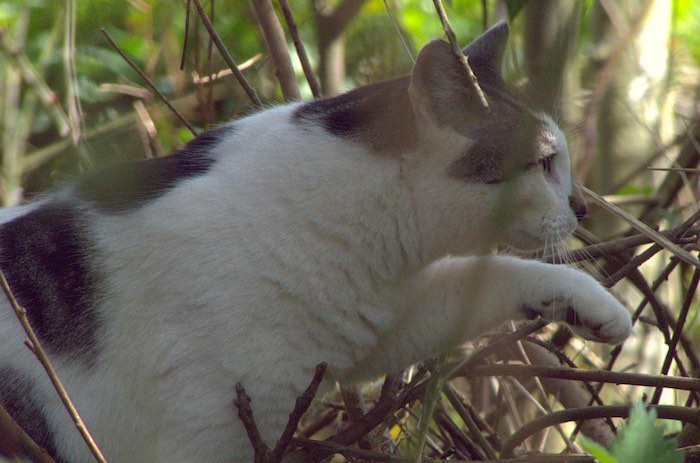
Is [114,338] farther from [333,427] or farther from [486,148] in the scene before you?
[333,427]

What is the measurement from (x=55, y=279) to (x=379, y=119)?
28.0 inches

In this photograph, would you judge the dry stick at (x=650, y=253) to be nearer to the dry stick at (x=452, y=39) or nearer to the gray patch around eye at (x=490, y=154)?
the gray patch around eye at (x=490, y=154)

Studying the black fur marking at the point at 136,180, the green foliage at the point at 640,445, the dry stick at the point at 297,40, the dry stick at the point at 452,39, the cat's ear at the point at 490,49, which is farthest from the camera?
the dry stick at the point at 297,40

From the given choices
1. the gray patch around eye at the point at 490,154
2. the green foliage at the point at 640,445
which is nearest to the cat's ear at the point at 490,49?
the gray patch around eye at the point at 490,154

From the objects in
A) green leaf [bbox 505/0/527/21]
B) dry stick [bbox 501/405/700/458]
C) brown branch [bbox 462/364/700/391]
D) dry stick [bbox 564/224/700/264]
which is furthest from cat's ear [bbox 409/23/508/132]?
dry stick [bbox 501/405/700/458]

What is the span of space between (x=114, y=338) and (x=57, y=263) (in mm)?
192

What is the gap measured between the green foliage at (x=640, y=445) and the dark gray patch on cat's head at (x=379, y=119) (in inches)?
36.3

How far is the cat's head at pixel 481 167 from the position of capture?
1.69 meters

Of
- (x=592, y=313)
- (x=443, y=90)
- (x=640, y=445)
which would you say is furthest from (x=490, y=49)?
(x=640, y=445)

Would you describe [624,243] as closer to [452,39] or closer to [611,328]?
[611,328]

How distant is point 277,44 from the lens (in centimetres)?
214

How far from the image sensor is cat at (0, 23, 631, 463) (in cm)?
162

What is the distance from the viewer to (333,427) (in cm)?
251

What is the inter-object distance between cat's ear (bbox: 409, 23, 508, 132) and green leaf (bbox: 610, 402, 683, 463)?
85 cm
